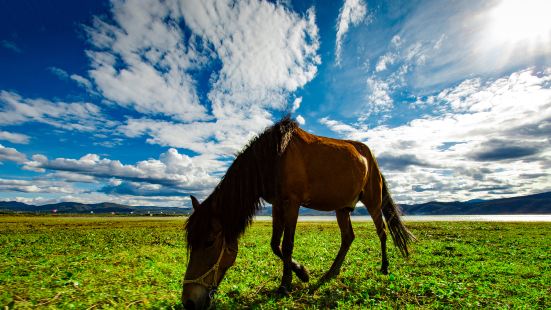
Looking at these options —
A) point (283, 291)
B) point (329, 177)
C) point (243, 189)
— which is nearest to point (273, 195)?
point (243, 189)

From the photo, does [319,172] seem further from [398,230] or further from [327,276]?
[398,230]

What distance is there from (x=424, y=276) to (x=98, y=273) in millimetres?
8754

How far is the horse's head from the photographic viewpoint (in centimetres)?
466

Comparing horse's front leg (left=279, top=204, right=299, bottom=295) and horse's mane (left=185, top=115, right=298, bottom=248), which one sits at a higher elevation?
horse's mane (left=185, top=115, right=298, bottom=248)

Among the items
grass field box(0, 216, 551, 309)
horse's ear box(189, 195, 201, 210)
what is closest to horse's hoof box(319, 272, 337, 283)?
grass field box(0, 216, 551, 309)

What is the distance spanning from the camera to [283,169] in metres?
6.02

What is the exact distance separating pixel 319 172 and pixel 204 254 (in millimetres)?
3035

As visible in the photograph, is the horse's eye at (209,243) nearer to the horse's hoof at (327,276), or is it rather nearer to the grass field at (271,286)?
the grass field at (271,286)

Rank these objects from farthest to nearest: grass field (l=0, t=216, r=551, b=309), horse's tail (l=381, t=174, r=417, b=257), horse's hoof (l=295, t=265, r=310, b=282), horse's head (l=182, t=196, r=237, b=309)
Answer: horse's tail (l=381, t=174, r=417, b=257)
horse's hoof (l=295, t=265, r=310, b=282)
grass field (l=0, t=216, r=551, b=309)
horse's head (l=182, t=196, r=237, b=309)

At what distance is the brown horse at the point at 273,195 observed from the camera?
505cm

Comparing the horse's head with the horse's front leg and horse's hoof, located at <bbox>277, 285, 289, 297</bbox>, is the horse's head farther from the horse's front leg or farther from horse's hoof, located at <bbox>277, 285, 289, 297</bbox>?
horse's hoof, located at <bbox>277, 285, 289, 297</bbox>

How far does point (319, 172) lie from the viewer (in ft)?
21.3

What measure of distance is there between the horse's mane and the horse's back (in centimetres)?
30

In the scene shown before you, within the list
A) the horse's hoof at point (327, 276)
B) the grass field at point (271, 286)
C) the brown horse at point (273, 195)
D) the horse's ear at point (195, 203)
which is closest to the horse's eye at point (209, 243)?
the brown horse at point (273, 195)
